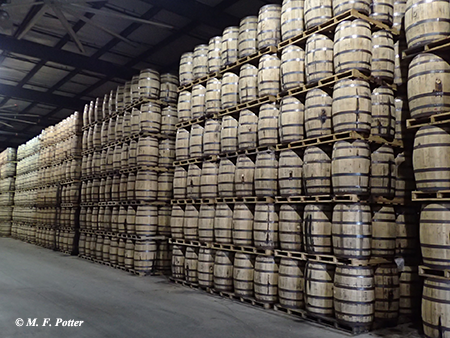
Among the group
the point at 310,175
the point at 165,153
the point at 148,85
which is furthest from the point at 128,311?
the point at 148,85

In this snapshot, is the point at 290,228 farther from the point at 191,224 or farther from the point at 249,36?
the point at 249,36

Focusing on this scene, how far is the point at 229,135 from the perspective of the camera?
8875 mm

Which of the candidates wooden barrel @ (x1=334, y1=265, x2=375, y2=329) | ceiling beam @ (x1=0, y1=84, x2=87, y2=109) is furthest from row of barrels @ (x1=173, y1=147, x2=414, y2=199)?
ceiling beam @ (x1=0, y1=84, x2=87, y2=109)

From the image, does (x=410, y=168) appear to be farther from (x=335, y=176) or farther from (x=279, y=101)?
(x=279, y=101)

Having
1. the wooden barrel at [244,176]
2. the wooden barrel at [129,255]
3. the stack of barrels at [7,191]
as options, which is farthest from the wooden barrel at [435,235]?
the stack of barrels at [7,191]

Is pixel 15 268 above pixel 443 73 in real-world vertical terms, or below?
below

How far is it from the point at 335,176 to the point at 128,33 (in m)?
10.6

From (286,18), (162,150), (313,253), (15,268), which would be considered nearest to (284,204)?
(313,253)

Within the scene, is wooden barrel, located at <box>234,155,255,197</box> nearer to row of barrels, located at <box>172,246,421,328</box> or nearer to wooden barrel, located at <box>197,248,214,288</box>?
row of barrels, located at <box>172,246,421,328</box>

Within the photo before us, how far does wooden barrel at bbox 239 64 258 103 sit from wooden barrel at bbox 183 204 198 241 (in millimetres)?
2965

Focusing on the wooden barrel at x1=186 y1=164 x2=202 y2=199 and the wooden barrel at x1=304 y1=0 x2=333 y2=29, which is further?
the wooden barrel at x1=186 y1=164 x2=202 y2=199

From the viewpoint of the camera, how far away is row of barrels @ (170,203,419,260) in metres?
6.26

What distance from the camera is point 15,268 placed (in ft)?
39.2

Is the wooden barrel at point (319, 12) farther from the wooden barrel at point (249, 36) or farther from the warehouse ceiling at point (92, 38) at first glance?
the warehouse ceiling at point (92, 38)
